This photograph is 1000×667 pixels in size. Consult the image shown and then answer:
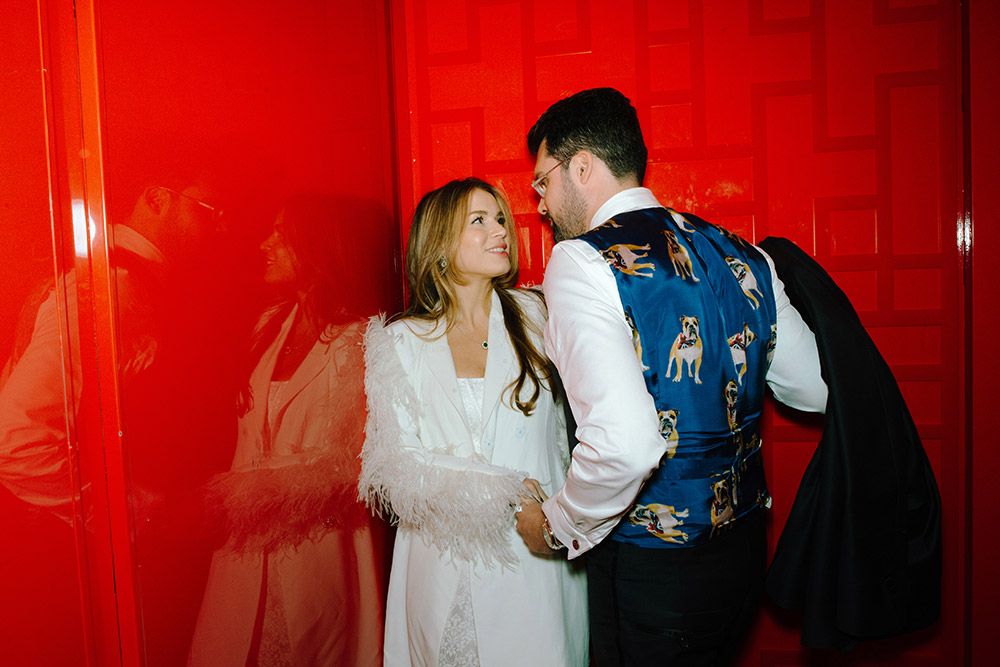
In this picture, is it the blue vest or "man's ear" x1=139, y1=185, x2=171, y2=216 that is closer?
"man's ear" x1=139, y1=185, x2=171, y2=216

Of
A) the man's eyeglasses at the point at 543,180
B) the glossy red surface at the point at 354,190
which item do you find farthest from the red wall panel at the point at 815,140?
the man's eyeglasses at the point at 543,180

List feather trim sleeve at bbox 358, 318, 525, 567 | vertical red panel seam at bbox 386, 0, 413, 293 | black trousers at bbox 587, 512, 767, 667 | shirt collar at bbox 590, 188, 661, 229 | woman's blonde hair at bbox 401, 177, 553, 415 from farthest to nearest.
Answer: vertical red panel seam at bbox 386, 0, 413, 293, woman's blonde hair at bbox 401, 177, 553, 415, feather trim sleeve at bbox 358, 318, 525, 567, shirt collar at bbox 590, 188, 661, 229, black trousers at bbox 587, 512, 767, 667

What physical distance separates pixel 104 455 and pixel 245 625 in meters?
0.49

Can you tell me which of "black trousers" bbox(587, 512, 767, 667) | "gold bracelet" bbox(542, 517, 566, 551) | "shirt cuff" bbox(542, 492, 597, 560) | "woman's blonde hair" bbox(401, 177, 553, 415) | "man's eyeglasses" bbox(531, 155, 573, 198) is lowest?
"black trousers" bbox(587, 512, 767, 667)

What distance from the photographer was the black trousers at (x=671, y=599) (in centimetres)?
117

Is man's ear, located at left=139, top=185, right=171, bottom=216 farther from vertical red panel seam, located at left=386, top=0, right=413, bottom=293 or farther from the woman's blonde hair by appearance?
vertical red panel seam, located at left=386, top=0, right=413, bottom=293

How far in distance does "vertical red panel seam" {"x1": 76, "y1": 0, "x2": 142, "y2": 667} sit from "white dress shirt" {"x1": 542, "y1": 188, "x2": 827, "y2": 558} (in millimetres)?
756

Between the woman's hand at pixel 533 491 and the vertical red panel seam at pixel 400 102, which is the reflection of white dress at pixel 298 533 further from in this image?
the vertical red panel seam at pixel 400 102

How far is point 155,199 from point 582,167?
91 cm

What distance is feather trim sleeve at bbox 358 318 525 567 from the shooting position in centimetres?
141

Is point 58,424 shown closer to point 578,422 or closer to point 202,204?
point 202,204

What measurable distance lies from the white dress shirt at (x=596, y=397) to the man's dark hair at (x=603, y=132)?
0.11m

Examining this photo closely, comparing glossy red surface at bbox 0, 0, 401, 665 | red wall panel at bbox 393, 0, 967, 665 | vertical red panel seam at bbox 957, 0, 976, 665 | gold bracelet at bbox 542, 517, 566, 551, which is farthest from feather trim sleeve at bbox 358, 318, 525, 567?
vertical red panel seam at bbox 957, 0, 976, 665

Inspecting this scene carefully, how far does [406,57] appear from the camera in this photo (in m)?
2.03
